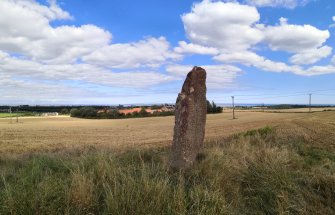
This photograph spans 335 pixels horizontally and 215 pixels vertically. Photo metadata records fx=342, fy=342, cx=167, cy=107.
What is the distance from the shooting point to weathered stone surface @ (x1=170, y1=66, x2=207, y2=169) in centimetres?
824

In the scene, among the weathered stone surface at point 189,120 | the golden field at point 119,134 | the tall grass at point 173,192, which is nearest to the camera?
the tall grass at point 173,192

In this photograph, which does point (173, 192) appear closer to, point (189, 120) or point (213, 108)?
point (189, 120)

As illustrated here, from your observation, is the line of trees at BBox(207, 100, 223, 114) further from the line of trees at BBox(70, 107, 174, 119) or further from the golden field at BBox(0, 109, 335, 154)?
the golden field at BBox(0, 109, 335, 154)

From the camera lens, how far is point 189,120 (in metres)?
8.60

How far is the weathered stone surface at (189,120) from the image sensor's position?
8242 millimetres

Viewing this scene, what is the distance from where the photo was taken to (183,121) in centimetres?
860

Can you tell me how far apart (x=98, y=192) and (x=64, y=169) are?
237cm

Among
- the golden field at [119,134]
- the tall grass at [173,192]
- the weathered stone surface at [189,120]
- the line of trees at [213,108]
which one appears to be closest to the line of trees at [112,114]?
the line of trees at [213,108]

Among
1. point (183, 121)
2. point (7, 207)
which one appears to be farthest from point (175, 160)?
point (7, 207)

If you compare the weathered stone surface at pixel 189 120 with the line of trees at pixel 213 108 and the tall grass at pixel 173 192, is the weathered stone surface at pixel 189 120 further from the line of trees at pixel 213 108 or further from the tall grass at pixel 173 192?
the line of trees at pixel 213 108

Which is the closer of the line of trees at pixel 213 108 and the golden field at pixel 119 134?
the golden field at pixel 119 134

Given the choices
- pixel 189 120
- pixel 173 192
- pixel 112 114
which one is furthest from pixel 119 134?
pixel 112 114

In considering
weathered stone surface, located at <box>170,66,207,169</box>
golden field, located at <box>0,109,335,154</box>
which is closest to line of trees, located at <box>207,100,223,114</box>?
golden field, located at <box>0,109,335,154</box>

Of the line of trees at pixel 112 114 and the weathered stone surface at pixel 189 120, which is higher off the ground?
the weathered stone surface at pixel 189 120
